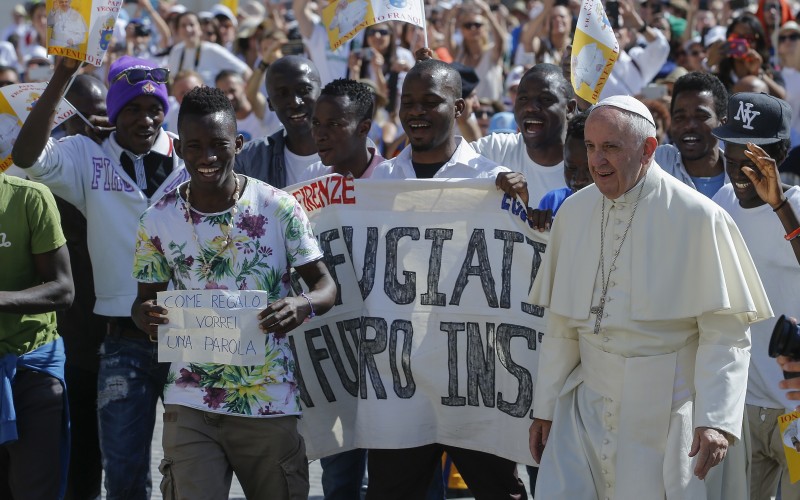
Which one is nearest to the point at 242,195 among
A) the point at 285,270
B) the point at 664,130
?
the point at 285,270

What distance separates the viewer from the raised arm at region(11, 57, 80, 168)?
5914mm

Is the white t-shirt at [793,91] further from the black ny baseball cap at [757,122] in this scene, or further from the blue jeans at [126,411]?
the blue jeans at [126,411]

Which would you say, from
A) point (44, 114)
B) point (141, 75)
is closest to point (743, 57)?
point (141, 75)

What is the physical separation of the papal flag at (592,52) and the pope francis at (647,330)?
5.18 ft

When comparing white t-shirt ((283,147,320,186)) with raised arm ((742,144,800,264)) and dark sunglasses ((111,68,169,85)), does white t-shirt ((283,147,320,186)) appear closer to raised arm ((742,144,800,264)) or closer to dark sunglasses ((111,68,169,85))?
dark sunglasses ((111,68,169,85))

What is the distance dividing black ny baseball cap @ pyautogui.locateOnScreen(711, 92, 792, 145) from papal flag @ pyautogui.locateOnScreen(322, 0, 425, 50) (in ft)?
6.68

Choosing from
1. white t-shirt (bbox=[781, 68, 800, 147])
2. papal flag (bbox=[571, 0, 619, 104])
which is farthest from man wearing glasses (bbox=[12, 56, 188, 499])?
white t-shirt (bbox=[781, 68, 800, 147])

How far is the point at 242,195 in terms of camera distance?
535cm

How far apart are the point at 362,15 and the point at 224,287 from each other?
2298 mm

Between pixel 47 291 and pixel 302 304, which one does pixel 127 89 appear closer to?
pixel 47 291

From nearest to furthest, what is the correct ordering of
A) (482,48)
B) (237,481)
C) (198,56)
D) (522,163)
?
(522,163) < (237,481) < (482,48) < (198,56)

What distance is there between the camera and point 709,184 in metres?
6.39

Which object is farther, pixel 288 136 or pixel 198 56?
pixel 198 56

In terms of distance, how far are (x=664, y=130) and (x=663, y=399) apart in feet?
15.4
